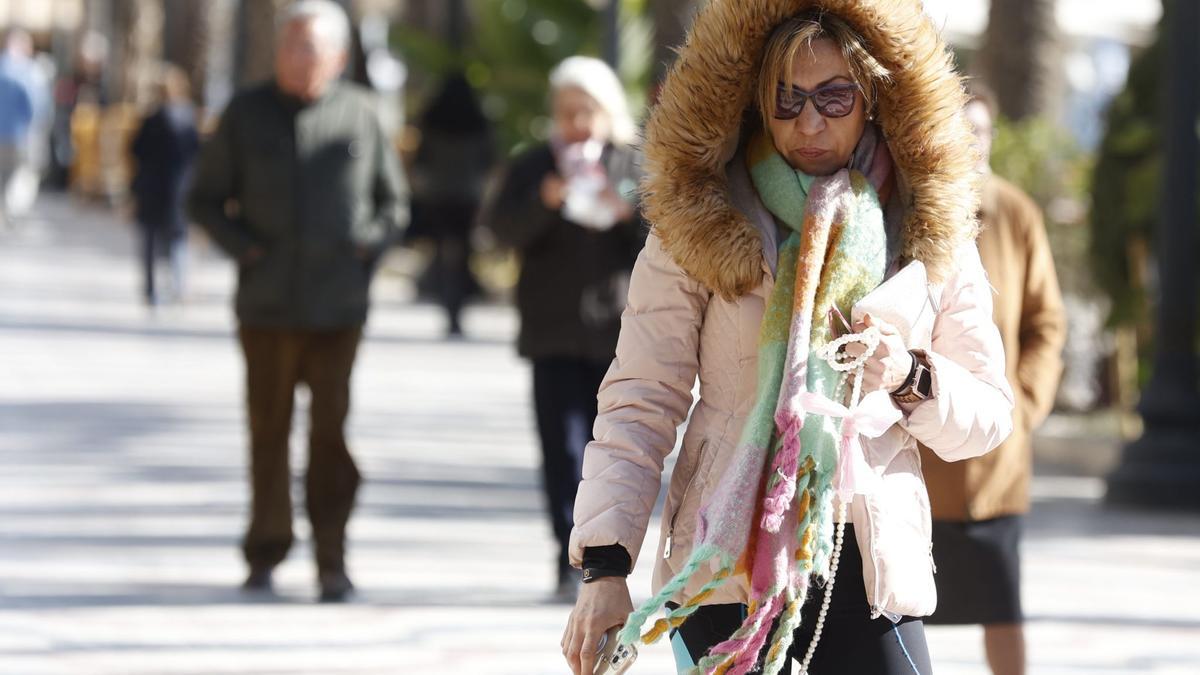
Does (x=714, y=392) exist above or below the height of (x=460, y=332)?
above

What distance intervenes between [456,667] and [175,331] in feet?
36.7

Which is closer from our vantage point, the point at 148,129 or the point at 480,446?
the point at 480,446

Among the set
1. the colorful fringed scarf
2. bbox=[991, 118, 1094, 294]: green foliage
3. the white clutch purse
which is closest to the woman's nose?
the colorful fringed scarf

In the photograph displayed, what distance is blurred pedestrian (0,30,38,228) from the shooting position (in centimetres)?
2506

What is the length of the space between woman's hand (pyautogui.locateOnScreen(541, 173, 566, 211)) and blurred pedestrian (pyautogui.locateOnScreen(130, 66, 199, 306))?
11756 millimetres

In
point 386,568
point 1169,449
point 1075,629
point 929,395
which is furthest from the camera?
point 1169,449

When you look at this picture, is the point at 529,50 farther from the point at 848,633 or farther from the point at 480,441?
the point at 848,633

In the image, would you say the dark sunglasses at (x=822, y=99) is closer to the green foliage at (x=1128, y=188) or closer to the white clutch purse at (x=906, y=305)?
the white clutch purse at (x=906, y=305)

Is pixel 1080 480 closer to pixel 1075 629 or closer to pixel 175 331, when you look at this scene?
pixel 1075 629

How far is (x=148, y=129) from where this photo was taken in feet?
62.7

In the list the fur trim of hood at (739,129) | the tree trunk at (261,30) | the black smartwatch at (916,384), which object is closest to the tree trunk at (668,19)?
the tree trunk at (261,30)

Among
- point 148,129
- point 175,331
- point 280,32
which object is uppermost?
point 280,32

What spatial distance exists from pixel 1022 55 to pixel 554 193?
7.99m

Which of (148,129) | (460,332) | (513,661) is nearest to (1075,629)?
(513,661)
